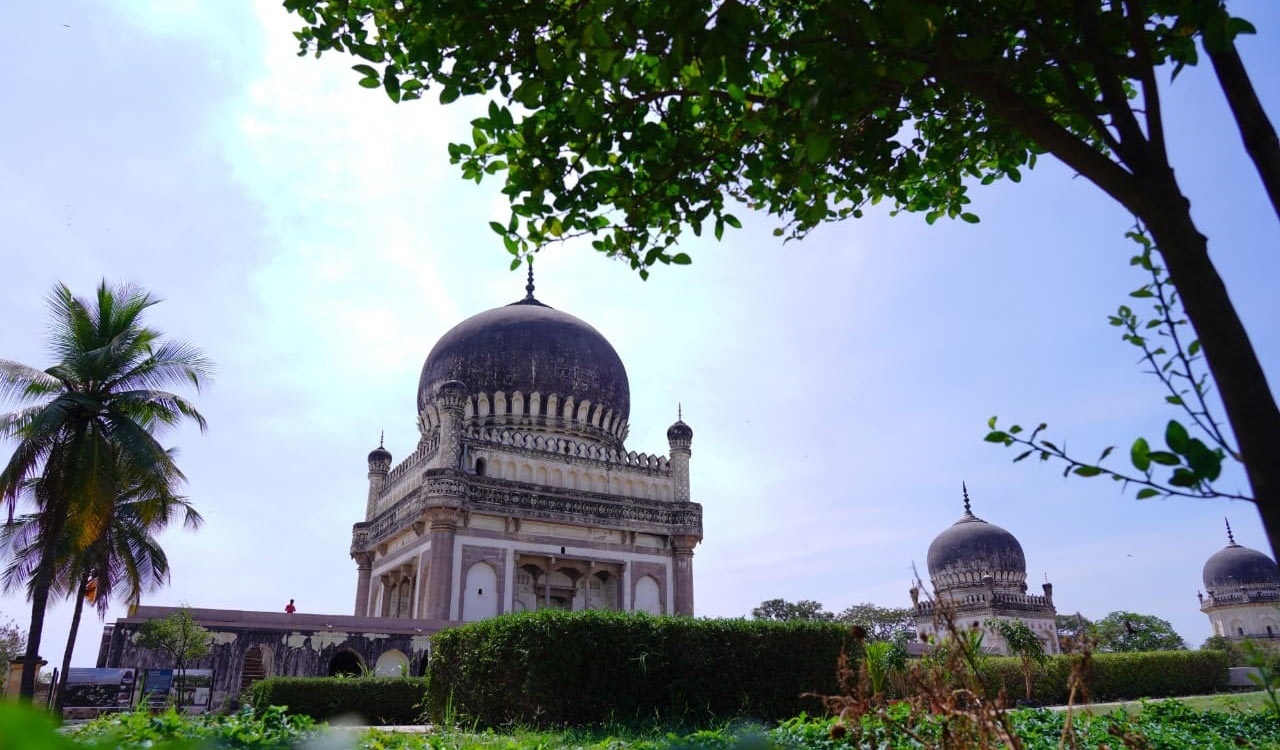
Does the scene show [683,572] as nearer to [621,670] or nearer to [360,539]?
[360,539]

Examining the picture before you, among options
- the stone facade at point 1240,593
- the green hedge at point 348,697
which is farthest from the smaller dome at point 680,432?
the stone facade at point 1240,593

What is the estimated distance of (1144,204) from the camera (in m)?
3.78

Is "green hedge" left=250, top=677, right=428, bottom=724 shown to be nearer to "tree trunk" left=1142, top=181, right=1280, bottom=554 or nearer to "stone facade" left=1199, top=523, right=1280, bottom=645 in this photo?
"tree trunk" left=1142, top=181, right=1280, bottom=554

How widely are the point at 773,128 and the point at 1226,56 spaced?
208 cm

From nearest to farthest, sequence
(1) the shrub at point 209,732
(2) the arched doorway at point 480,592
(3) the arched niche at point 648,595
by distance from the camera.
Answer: (1) the shrub at point 209,732
(2) the arched doorway at point 480,592
(3) the arched niche at point 648,595

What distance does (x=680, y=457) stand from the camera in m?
29.4

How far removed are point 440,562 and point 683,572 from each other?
7691 millimetres

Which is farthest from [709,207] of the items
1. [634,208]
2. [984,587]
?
[984,587]

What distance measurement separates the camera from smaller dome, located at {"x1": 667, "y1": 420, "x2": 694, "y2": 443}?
2962 centimetres

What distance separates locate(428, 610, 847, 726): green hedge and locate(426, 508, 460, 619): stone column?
11651 millimetres

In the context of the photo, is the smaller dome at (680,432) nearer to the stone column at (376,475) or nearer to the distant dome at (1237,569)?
the stone column at (376,475)

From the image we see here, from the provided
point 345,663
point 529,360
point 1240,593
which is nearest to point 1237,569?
point 1240,593

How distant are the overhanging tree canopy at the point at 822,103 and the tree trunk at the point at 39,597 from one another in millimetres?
12296

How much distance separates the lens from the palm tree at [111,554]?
16672 millimetres
